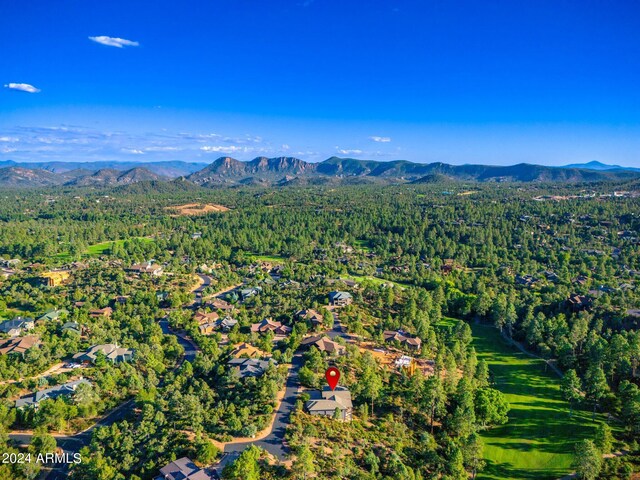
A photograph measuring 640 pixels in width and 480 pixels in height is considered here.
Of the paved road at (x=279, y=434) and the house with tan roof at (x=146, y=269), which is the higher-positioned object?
the paved road at (x=279, y=434)

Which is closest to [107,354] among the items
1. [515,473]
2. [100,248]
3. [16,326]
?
[16,326]

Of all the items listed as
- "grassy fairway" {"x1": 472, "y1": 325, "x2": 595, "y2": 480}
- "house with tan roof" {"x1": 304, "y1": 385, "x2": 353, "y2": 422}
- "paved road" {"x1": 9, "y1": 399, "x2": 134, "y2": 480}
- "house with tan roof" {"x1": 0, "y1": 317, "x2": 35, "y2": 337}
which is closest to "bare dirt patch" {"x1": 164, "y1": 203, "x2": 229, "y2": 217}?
"house with tan roof" {"x1": 0, "y1": 317, "x2": 35, "y2": 337}

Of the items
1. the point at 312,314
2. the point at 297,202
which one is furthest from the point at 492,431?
the point at 297,202

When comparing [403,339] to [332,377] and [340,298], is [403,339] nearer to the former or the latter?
[340,298]

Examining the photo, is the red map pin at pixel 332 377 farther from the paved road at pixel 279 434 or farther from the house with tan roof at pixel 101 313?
the house with tan roof at pixel 101 313

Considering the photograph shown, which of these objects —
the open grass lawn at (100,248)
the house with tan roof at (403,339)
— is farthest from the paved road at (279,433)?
the open grass lawn at (100,248)
